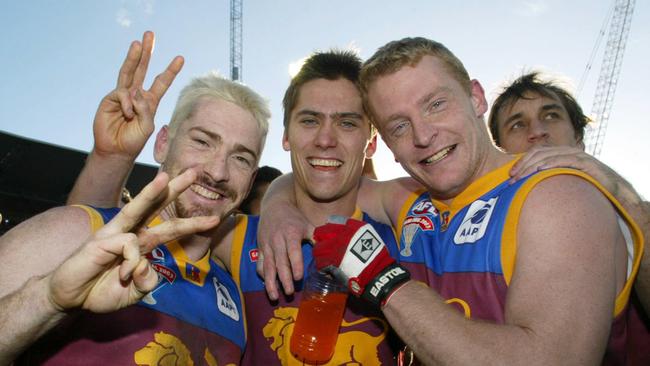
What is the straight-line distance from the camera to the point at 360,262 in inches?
85.5

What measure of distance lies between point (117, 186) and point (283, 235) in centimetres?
117

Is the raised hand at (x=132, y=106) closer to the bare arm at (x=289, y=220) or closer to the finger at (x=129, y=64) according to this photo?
the finger at (x=129, y=64)

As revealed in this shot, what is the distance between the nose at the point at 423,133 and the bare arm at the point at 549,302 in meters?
0.75

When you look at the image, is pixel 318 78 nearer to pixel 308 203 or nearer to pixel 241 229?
pixel 308 203

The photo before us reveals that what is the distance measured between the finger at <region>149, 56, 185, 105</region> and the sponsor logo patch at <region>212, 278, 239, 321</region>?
1184 millimetres

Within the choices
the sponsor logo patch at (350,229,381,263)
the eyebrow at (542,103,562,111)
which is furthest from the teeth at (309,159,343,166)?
the eyebrow at (542,103,562,111)

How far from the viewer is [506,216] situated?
2061mm

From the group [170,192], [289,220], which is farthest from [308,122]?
[170,192]

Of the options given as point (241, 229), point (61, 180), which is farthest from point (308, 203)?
point (61, 180)

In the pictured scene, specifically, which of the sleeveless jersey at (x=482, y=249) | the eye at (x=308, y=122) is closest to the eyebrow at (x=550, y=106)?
the sleeveless jersey at (x=482, y=249)

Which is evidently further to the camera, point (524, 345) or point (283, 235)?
point (283, 235)

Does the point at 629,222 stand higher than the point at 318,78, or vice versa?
the point at 318,78

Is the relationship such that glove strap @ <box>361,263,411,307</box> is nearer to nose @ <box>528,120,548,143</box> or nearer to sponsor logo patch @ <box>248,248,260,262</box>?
sponsor logo patch @ <box>248,248,260,262</box>

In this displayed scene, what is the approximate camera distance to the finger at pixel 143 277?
1660 millimetres
